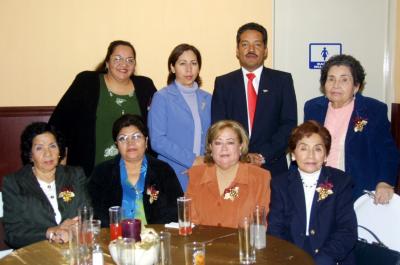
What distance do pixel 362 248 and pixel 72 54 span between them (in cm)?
296

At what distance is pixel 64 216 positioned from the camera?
9.61ft

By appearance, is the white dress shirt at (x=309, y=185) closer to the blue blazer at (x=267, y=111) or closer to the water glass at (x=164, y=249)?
the blue blazer at (x=267, y=111)

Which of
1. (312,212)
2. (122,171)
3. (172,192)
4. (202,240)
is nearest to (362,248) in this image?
(312,212)

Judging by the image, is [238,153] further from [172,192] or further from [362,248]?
[362,248]

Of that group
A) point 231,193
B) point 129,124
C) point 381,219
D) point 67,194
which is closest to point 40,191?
point 67,194

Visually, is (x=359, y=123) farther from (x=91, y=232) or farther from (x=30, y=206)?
(x=30, y=206)

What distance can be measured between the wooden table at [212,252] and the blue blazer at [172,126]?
3.49ft

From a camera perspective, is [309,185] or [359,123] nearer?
[309,185]

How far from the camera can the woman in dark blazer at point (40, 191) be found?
281cm

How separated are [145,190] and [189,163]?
420 mm

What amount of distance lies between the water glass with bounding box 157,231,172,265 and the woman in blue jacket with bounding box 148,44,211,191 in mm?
1422

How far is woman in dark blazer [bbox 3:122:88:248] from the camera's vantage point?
9.22 feet

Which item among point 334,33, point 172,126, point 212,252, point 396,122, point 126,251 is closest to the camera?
point 126,251

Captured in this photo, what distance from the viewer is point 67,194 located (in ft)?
9.73
